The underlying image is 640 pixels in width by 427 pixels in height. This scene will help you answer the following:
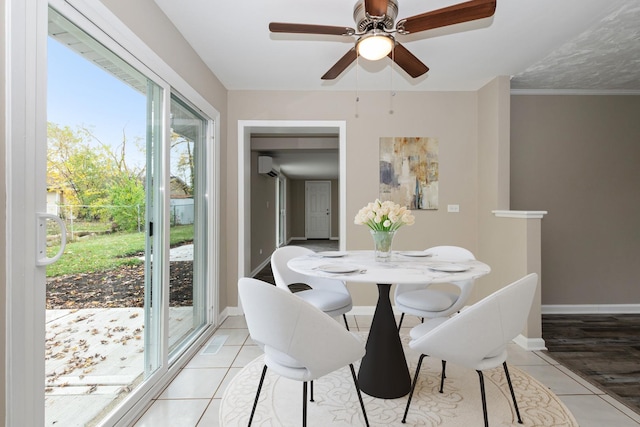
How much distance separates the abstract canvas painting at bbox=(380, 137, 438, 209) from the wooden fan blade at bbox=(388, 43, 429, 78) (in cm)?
137

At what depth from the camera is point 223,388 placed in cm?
210

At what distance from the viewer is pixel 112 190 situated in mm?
1690

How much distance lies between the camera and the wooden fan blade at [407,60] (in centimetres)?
192

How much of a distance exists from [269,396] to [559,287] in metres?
3.46

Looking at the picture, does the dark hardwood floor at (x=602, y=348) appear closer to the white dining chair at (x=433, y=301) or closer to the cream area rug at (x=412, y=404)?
the cream area rug at (x=412, y=404)

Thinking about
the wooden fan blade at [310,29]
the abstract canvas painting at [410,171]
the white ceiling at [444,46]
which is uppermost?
the white ceiling at [444,46]

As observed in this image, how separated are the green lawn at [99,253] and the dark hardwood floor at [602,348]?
10.2ft

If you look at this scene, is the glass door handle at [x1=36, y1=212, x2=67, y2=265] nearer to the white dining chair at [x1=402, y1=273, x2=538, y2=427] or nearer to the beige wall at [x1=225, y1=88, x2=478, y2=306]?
the white dining chair at [x1=402, y1=273, x2=538, y2=427]

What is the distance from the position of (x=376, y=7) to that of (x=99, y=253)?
1.82 m

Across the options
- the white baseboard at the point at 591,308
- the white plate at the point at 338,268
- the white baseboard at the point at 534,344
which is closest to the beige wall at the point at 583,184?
the white baseboard at the point at 591,308

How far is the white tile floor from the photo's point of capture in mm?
1786

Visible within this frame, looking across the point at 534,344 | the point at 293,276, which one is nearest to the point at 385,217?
the point at 293,276

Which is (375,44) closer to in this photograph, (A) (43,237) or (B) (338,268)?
(B) (338,268)

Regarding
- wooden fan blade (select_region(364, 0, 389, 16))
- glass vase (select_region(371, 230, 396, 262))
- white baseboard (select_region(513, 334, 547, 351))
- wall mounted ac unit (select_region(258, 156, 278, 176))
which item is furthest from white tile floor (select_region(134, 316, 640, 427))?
wall mounted ac unit (select_region(258, 156, 278, 176))
